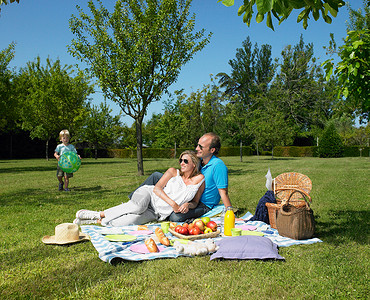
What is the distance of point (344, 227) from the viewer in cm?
529

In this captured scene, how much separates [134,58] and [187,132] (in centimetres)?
936

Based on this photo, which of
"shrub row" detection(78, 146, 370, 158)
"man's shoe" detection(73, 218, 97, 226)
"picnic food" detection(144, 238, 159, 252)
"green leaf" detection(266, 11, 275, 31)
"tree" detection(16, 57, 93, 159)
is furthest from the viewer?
"shrub row" detection(78, 146, 370, 158)

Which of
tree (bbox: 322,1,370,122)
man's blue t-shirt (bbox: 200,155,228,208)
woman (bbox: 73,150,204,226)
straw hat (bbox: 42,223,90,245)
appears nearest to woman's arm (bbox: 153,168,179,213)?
woman (bbox: 73,150,204,226)

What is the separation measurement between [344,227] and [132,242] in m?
3.41

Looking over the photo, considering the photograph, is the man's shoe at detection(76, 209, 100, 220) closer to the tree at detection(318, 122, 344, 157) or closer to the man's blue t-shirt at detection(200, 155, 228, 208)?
the man's blue t-shirt at detection(200, 155, 228, 208)

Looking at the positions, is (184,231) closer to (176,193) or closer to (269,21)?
(176,193)

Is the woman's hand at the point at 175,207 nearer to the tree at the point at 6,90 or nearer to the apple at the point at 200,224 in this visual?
the apple at the point at 200,224

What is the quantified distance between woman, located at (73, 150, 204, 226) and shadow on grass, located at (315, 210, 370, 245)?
2.04m

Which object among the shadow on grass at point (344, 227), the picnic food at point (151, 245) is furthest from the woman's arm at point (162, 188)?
the shadow on grass at point (344, 227)

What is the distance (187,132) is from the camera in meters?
23.0

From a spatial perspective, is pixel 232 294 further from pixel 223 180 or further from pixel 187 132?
pixel 187 132

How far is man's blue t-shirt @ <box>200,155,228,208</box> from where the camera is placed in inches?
209

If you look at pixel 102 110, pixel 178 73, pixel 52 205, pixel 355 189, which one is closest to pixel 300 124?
pixel 102 110

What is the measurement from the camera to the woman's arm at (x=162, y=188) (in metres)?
5.27
